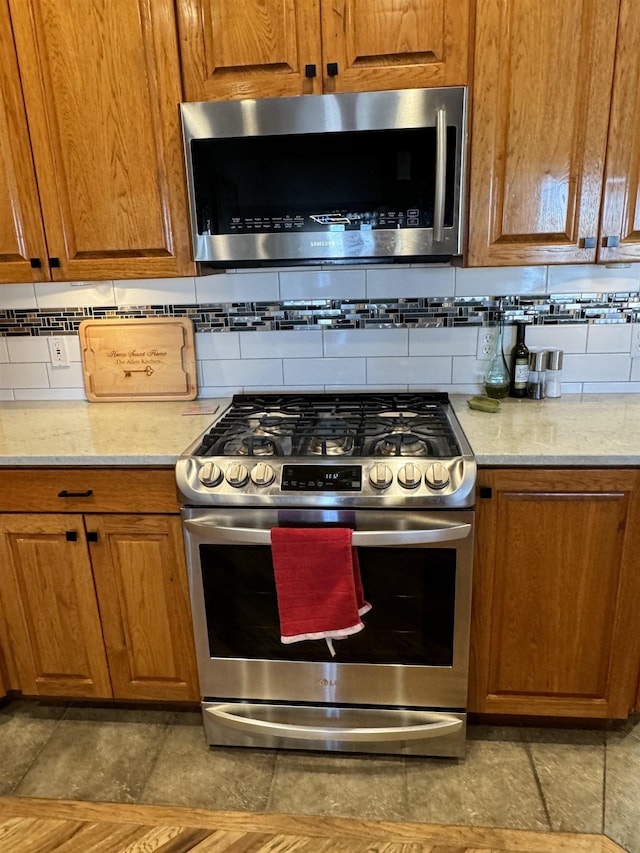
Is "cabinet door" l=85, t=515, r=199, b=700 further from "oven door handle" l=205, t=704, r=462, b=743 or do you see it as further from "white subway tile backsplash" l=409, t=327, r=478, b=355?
"white subway tile backsplash" l=409, t=327, r=478, b=355

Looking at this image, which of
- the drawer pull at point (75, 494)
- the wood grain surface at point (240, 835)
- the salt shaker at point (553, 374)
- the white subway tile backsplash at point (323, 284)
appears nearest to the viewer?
the wood grain surface at point (240, 835)

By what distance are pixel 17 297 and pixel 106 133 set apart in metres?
0.79

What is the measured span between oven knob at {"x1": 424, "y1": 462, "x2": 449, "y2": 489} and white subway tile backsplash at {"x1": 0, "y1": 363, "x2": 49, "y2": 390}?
156 centimetres

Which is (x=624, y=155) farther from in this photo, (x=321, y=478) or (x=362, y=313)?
(x=321, y=478)

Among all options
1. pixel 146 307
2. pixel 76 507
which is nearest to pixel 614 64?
pixel 146 307

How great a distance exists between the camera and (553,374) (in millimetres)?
2023

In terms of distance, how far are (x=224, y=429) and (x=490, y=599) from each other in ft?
3.04

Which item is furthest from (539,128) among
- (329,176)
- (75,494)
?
(75,494)

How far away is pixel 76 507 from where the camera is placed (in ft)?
5.62

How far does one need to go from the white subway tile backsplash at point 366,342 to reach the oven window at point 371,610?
83 cm

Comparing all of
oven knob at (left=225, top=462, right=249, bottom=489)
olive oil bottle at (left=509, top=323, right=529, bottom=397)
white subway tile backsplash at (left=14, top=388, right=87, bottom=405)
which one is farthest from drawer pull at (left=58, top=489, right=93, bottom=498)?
olive oil bottle at (left=509, top=323, right=529, bottom=397)

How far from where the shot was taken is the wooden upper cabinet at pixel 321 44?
5.17 ft

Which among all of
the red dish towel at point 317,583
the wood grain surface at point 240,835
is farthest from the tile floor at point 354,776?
the red dish towel at point 317,583

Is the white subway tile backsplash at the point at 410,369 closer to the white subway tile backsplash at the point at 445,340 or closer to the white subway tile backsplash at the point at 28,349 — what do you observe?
the white subway tile backsplash at the point at 445,340
